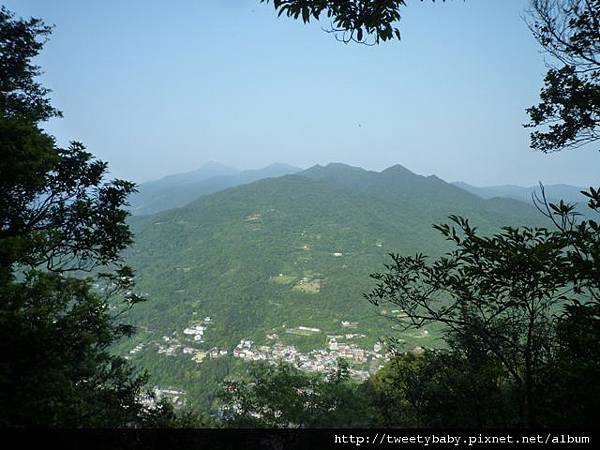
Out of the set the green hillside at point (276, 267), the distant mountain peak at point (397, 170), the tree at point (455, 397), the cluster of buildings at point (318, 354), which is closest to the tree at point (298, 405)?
the tree at point (455, 397)

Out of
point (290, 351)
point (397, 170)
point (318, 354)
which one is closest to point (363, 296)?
point (318, 354)

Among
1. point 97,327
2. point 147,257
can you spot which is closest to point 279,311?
point 147,257

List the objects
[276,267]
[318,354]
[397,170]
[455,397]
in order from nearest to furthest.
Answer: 1. [455,397]
2. [318,354]
3. [276,267]
4. [397,170]

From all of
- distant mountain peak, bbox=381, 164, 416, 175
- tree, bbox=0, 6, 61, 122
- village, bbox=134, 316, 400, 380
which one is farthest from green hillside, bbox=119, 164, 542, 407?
tree, bbox=0, 6, 61, 122

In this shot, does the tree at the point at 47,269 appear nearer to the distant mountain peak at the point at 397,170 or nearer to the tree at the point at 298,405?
the tree at the point at 298,405

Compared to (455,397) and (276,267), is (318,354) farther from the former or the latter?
(455,397)

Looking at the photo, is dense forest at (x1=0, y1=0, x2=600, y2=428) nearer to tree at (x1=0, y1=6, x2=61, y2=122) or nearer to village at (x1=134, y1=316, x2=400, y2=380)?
tree at (x1=0, y1=6, x2=61, y2=122)
